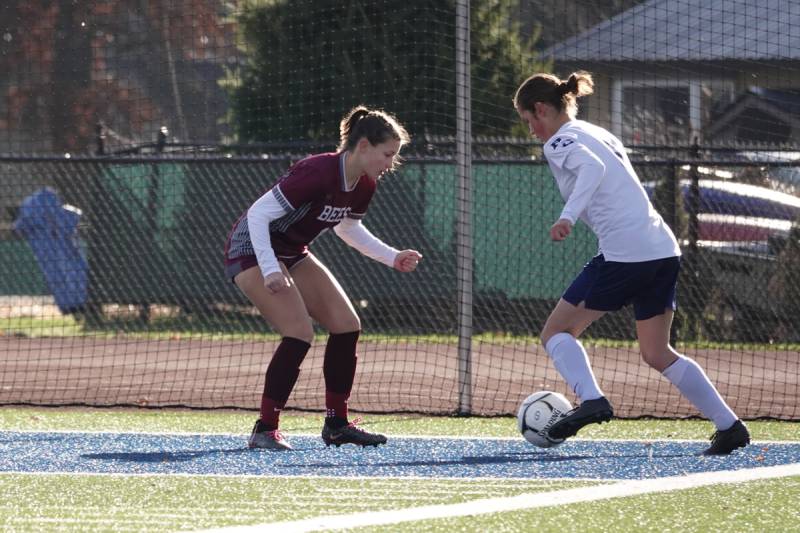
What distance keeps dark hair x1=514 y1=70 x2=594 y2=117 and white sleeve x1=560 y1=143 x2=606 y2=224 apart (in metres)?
0.43

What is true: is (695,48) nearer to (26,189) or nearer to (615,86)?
(615,86)

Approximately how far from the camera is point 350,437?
274 inches

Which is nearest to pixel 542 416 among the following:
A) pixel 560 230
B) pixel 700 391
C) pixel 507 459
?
pixel 507 459

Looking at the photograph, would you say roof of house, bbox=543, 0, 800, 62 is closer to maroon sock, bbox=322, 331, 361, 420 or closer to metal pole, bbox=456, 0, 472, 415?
metal pole, bbox=456, 0, 472, 415

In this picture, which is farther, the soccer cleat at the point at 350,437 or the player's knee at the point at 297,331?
the soccer cleat at the point at 350,437

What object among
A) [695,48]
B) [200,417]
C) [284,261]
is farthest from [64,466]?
[695,48]

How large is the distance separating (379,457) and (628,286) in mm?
1559

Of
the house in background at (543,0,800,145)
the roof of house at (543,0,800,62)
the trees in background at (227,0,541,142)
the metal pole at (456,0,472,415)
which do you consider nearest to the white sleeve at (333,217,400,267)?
the metal pole at (456,0,472,415)

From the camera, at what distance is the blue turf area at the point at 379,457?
6090 mm

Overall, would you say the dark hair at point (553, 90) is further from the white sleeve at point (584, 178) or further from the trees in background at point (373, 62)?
the trees in background at point (373, 62)

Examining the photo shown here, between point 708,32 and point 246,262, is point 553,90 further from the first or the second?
point 708,32

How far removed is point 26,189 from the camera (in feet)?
88.3

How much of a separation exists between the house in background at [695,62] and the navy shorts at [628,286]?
17.3ft

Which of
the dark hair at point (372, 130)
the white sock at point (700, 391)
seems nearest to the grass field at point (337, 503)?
the white sock at point (700, 391)
